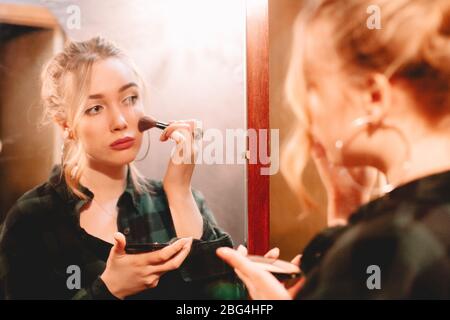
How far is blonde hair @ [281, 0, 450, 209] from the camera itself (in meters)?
1.82

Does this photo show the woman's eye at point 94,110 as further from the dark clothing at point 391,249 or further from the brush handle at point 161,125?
the dark clothing at point 391,249

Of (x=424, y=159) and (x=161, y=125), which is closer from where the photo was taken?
(x=424, y=159)

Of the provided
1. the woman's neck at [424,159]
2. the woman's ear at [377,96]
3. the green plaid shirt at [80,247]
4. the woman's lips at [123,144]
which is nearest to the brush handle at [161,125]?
the woman's lips at [123,144]

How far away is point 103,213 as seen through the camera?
1.93 m

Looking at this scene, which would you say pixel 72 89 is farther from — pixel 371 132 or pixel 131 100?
pixel 371 132

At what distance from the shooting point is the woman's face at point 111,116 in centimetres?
189

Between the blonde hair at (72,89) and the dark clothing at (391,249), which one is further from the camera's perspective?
the blonde hair at (72,89)

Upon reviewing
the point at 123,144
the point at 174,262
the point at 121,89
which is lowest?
the point at 174,262

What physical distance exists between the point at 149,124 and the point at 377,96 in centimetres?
94

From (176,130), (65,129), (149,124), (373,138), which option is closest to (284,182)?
(373,138)

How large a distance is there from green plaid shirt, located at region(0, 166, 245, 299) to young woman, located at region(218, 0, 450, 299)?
11 centimetres

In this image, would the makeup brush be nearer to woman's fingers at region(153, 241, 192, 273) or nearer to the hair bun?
woman's fingers at region(153, 241, 192, 273)

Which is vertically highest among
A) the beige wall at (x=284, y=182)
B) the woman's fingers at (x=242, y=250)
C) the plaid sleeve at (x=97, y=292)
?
the beige wall at (x=284, y=182)

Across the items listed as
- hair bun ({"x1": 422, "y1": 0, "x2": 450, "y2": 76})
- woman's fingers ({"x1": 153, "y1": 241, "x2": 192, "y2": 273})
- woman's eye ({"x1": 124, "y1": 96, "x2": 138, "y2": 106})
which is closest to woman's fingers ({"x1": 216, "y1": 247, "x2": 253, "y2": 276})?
woman's fingers ({"x1": 153, "y1": 241, "x2": 192, "y2": 273})
